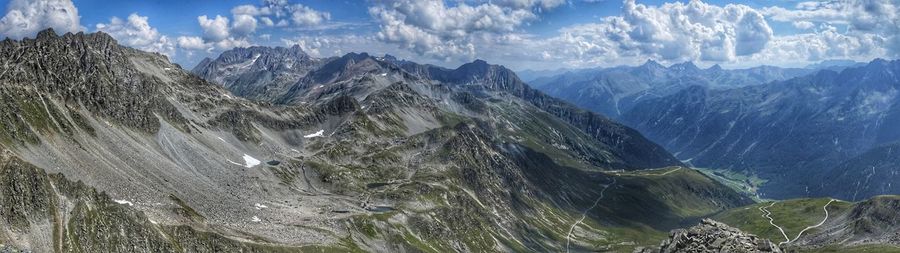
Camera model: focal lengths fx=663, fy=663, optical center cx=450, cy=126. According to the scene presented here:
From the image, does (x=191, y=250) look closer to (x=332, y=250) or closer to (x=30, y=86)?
(x=332, y=250)

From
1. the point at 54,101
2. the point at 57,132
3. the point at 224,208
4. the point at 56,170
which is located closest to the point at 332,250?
the point at 224,208

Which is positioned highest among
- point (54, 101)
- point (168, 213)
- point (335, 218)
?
point (54, 101)

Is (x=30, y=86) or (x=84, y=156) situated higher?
(x=30, y=86)

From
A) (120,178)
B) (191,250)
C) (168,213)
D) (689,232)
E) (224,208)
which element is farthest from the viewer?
(224,208)

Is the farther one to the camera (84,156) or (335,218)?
(335,218)

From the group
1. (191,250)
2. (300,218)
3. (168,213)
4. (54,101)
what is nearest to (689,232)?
(191,250)

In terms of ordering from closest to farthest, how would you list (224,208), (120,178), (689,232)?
(689,232) → (120,178) → (224,208)

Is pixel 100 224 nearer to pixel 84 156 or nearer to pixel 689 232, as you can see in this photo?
pixel 84 156
